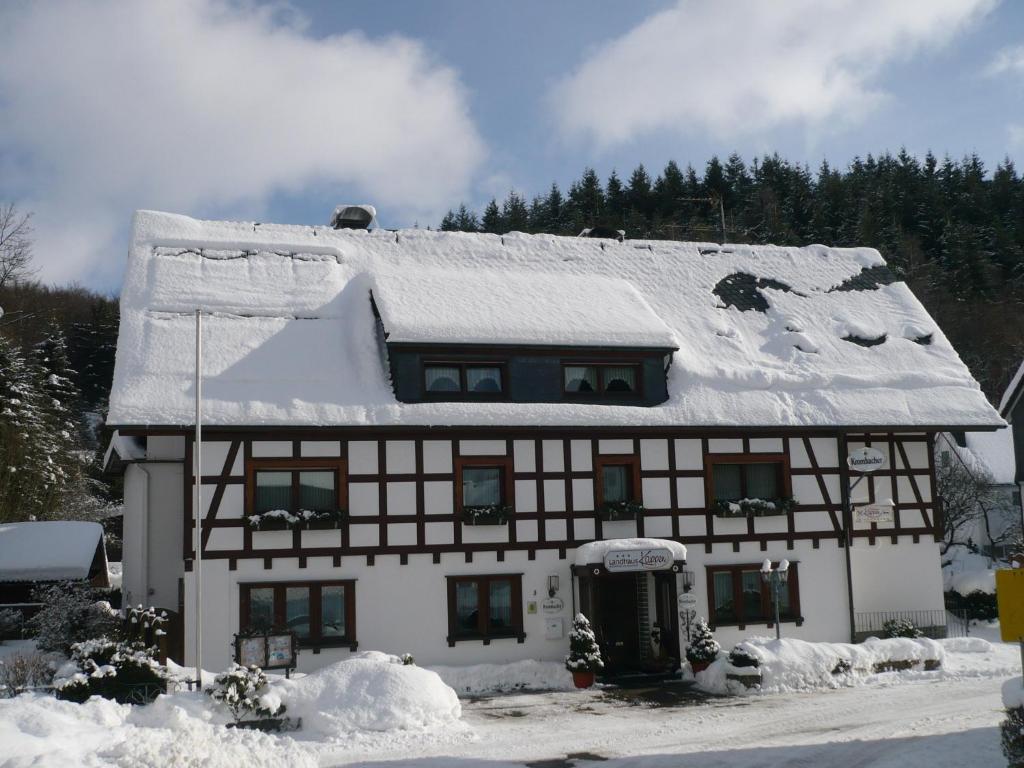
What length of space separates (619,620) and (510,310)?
288 inches

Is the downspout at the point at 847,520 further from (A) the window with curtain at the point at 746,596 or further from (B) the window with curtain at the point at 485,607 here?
(B) the window with curtain at the point at 485,607

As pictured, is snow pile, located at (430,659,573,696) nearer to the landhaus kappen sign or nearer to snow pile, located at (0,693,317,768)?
the landhaus kappen sign

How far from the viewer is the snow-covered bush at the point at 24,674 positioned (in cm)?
1552

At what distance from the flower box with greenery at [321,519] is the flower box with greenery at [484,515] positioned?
8.26 ft

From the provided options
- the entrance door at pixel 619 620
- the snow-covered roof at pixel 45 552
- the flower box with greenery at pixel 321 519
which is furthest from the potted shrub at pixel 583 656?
the snow-covered roof at pixel 45 552

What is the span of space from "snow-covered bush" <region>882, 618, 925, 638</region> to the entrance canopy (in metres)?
5.30

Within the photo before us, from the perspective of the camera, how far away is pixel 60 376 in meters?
53.4

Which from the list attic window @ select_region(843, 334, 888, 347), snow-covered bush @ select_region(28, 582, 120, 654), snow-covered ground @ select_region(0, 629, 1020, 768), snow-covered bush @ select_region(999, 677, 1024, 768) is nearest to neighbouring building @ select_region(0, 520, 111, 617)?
snow-covered bush @ select_region(28, 582, 120, 654)

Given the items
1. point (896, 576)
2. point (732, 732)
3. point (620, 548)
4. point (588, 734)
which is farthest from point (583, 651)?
point (896, 576)

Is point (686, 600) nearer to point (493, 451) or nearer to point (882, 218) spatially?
point (493, 451)

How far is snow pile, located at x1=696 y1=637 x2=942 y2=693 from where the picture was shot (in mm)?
18719

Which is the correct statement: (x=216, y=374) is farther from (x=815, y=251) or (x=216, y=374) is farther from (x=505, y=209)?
(x=505, y=209)

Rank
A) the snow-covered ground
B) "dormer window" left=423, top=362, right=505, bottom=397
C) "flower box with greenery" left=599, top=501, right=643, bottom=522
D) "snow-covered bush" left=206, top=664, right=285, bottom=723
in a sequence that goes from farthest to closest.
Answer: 1. "dormer window" left=423, top=362, right=505, bottom=397
2. "flower box with greenery" left=599, top=501, right=643, bottom=522
3. "snow-covered bush" left=206, top=664, right=285, bottom=723
4. the snow-covered ground

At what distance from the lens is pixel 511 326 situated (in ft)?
72.8
